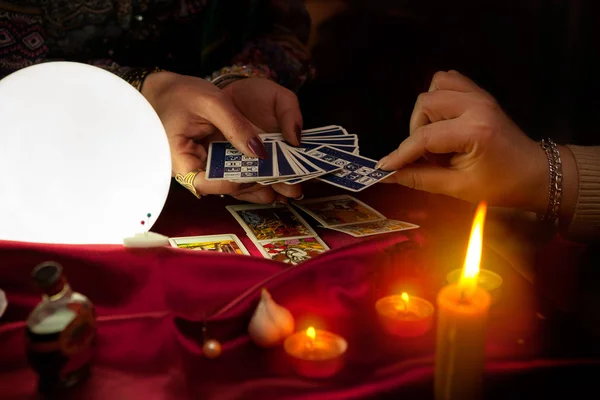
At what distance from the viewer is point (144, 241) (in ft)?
3.12

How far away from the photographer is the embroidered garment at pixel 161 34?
1.63 metres

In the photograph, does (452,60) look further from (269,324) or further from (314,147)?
(269,324)

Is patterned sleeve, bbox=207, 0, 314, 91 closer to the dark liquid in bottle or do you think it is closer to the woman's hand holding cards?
the woman's hand holding cards

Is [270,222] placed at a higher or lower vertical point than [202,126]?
lower

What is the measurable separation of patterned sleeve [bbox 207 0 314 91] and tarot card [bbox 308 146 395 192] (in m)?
0.54

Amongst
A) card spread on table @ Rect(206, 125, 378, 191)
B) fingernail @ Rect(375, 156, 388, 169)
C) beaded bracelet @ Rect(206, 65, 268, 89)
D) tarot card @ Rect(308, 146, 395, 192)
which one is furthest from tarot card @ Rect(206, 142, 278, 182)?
beaded bracelet @ Rect(206, 65, 268, 89)

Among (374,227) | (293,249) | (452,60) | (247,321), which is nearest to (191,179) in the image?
(293,249)

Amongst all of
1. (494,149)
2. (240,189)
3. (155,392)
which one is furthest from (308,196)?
(155,392)

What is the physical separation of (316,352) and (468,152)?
618 millimetres

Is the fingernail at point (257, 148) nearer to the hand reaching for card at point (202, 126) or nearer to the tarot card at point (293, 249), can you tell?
the hand reaching for card at point (202, 126)

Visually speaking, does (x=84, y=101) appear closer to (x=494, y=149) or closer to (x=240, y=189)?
(x=240, y=189)

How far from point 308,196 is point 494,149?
0.52 metres

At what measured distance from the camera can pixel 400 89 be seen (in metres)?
2.94

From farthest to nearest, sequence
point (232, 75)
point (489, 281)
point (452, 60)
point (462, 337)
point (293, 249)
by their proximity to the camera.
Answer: point (452, 60) < point (232, 75) < point (293, 249) < point (489, 281) < point (462, 337)
